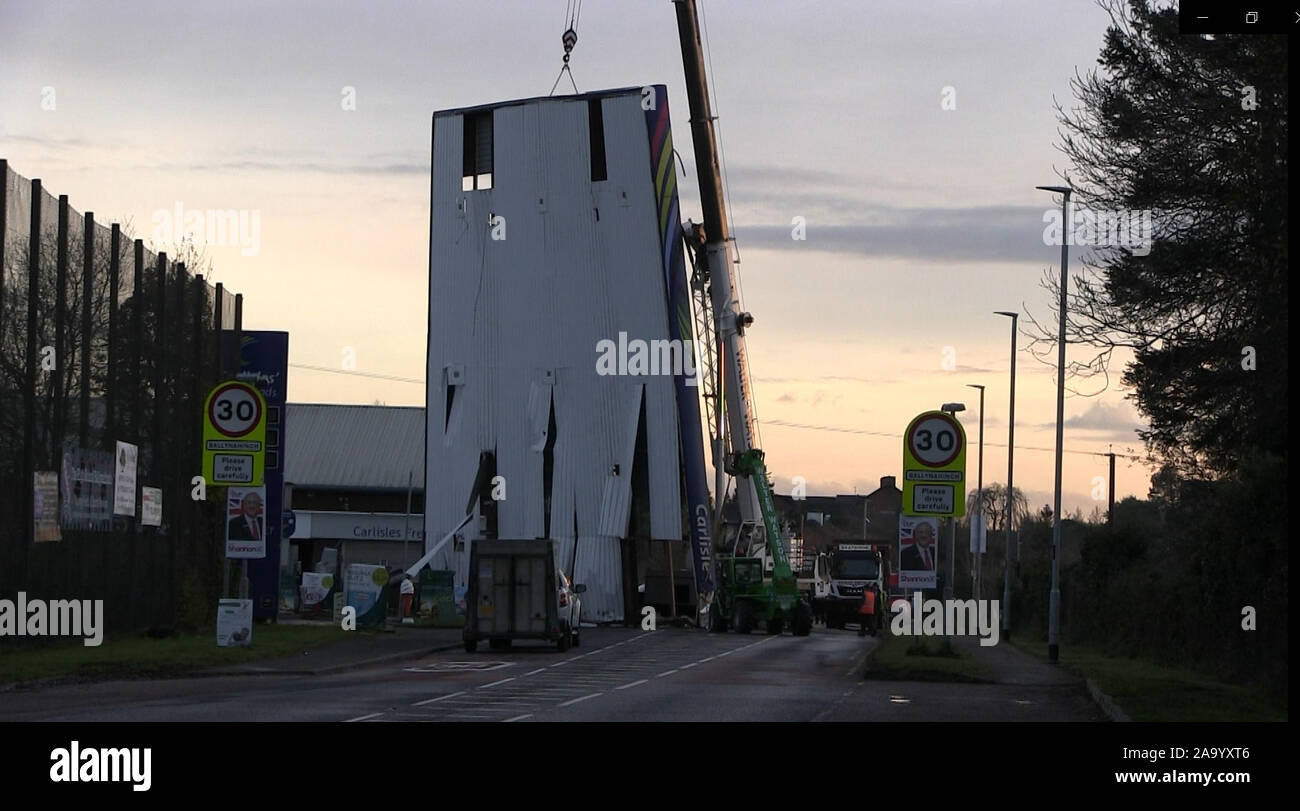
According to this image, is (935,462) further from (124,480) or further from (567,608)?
(124,480)

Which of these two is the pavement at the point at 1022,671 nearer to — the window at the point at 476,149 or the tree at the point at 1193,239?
the tree at the point at 1193,239

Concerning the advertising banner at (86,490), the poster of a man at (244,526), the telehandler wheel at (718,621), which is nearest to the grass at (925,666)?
the poster of a man at (244,526)

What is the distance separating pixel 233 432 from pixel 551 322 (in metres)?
28.7

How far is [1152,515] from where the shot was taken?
344 feet

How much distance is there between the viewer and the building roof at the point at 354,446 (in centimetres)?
8462

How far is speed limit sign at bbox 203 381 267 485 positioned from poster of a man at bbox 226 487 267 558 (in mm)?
1569

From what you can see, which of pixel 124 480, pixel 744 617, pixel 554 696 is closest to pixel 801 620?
pixel 744 617

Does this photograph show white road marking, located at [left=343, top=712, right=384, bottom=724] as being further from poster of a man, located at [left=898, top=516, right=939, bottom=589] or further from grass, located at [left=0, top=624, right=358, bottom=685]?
poster of a man, located at [left=898, top=516, right=939, bottom=589]

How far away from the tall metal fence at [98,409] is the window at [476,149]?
55.6 feet

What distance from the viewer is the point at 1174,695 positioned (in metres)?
21.7

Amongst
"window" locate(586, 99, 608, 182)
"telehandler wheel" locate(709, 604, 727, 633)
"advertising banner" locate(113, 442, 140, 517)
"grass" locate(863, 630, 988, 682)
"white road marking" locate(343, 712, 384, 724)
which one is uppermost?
"window" locate(586, 99, 608, 182)

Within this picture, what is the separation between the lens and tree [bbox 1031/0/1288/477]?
23.6m

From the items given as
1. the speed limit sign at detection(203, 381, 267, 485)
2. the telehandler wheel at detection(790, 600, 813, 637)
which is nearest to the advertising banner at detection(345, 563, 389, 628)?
the telehandler wheel at detection(790, 600, 813, 637)
